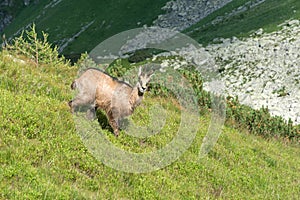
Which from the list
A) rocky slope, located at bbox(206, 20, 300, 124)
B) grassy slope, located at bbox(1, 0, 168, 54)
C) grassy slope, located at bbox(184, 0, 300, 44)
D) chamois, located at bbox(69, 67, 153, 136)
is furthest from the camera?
grassy slope, located at bbox(1, 0, 168, 54)

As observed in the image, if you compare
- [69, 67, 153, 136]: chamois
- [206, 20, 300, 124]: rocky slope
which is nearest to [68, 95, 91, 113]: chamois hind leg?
[69, 67, 153, 136]: chamois

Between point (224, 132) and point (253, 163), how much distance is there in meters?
2.36

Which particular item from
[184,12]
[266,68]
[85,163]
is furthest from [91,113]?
[184,12]

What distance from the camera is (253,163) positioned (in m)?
12.5

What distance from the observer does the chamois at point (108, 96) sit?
34.8ft

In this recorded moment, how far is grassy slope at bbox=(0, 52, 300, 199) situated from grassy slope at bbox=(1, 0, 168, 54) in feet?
258

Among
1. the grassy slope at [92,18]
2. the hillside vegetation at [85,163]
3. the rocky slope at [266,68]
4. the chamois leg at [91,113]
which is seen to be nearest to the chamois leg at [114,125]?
the hillside vegetation at [85,163]

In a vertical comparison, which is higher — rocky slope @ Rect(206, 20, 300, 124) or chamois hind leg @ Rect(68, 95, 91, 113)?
chamois hind leg @ Rect(68, 95, 91, 113)

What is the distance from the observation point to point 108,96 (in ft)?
35.3

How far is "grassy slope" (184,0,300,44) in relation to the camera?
53.9 m

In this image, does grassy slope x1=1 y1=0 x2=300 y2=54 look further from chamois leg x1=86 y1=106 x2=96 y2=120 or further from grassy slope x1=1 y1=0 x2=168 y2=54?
chamois leg x1=86 y1=106 x2=96 y2=120

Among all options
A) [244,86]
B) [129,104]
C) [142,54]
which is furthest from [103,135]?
[142,54]

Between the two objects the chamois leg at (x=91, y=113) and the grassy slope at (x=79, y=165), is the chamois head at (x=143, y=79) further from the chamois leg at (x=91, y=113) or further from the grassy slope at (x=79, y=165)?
the chamois leg at (x=91, y=113)

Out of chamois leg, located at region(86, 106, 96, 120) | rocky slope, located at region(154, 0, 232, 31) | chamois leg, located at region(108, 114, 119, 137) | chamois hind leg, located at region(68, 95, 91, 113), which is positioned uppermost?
chamois hind leg, located at region(68, 95, 91, 113)
